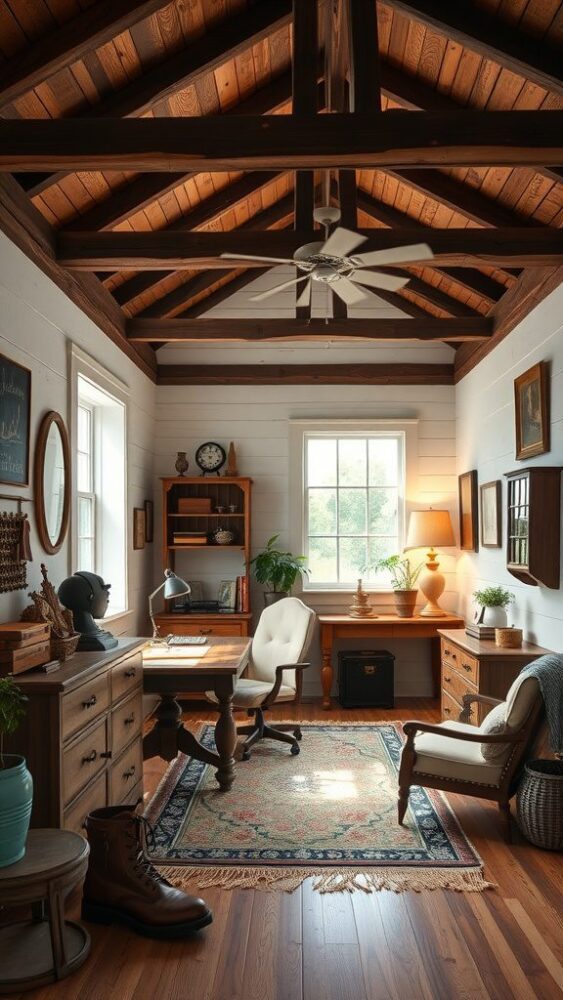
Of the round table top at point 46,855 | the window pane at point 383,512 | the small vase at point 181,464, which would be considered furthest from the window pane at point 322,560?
the round table top at point 46,855

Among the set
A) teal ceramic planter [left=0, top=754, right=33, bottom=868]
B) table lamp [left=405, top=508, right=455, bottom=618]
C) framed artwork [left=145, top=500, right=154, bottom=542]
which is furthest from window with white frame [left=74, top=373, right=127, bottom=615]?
teal ceramic planter [left=0, top=754, right=33, bottom=868]

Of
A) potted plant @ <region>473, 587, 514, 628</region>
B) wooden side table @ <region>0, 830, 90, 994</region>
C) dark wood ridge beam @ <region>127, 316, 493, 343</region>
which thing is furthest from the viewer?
dark wood ridge beam @ <region>127, 316, 493, 343</region>

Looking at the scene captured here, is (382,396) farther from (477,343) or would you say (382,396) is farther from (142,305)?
(142,305)

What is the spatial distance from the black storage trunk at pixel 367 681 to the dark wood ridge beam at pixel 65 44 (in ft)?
16.1

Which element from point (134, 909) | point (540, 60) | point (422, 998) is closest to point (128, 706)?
point (134, 909)

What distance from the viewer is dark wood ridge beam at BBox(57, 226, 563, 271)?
4480 mm

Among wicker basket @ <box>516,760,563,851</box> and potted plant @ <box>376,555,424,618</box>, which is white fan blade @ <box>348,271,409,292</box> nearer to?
wicker basket @ <box>516,760,563,851</box>

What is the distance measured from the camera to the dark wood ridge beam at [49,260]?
375 centimetres

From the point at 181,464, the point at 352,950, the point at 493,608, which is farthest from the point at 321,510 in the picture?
the point at 352,950

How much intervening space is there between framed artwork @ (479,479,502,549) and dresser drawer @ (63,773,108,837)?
3.44 m

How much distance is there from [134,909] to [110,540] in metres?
3.43

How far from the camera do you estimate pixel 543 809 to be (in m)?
3.62

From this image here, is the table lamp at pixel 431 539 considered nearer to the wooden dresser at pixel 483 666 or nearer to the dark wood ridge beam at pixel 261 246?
the wooden dresser at pixel 483 666

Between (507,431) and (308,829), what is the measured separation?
3144 mm
